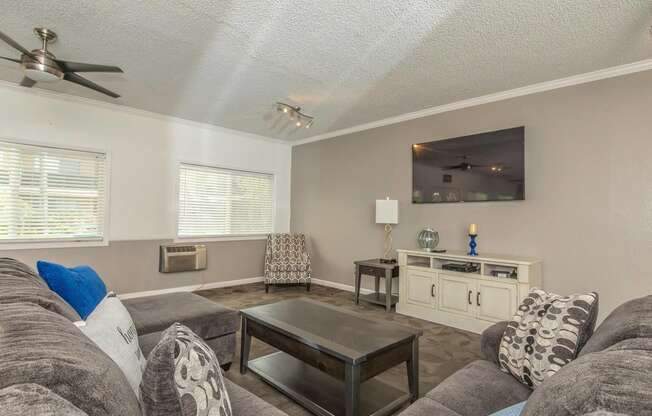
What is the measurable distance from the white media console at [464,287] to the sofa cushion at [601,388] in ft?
9.64

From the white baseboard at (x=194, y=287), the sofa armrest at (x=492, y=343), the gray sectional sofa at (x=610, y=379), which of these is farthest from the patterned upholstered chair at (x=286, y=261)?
the gray sectional sofa at (x=610, y=379)

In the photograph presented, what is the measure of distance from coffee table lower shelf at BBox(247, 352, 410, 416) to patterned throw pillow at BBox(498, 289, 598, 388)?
2.72ft

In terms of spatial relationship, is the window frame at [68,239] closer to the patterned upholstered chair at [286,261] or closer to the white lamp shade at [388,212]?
the patterned upholstered chair at [286,261]

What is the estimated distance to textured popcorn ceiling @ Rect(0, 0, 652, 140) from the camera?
2.38m

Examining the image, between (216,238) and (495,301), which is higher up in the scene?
(216,238)

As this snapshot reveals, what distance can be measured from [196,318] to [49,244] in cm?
295

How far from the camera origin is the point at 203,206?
5.47 metres

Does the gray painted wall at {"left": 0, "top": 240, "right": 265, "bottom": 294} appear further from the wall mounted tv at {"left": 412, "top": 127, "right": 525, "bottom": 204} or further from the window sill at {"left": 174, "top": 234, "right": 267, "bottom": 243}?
the wall mounted tv at {"left": 412, "top": 127, "right": 525, "bottom": 204}

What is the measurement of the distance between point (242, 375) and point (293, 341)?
696 millimetres

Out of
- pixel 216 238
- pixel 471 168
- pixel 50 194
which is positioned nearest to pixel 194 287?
pixel 216 238

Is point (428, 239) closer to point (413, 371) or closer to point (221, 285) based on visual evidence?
point (413, 371)

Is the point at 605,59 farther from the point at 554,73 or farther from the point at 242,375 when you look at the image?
the point at 242,375

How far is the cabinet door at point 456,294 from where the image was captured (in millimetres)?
3621

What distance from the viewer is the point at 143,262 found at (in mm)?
4754
